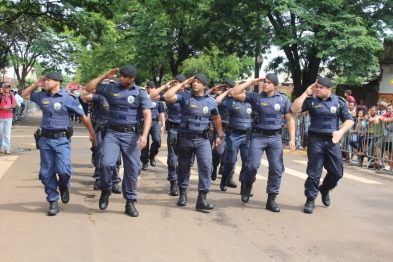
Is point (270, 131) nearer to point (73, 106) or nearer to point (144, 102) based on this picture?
point (144, 102)

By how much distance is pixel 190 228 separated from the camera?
5.78 m

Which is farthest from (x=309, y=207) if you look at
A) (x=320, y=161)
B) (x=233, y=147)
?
(x=233, y=147)

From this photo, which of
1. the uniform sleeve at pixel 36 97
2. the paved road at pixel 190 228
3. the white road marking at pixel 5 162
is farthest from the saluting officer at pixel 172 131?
the white road marking at pixel 5 162

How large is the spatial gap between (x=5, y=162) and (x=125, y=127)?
5697mm

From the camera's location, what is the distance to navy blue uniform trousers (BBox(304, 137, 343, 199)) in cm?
685

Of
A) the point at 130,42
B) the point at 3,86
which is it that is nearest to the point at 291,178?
the point at 3,86

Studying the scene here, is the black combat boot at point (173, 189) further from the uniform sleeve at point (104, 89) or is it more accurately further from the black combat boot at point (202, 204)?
the uniform sleeve at point (104, 89)

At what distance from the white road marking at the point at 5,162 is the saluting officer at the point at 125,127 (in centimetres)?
380

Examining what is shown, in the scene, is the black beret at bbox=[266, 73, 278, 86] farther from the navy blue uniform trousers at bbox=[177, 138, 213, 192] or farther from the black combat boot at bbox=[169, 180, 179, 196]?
the black combat boot at bbox=[169, 180, 179, 196]

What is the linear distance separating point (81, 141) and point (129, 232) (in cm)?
1122

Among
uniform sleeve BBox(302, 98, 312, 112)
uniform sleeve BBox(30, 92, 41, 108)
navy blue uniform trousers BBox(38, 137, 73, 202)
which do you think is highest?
uniform sleeve BBox(302, 98, 312, 112)

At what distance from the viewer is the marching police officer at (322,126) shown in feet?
22.2

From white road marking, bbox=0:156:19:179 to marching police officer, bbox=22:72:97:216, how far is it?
3.31 metres

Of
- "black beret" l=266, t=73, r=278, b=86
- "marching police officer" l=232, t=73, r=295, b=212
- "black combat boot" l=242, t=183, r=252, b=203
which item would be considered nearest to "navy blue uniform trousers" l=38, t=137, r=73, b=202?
"marching police officer" l=232, t=73, r=295, b=212
